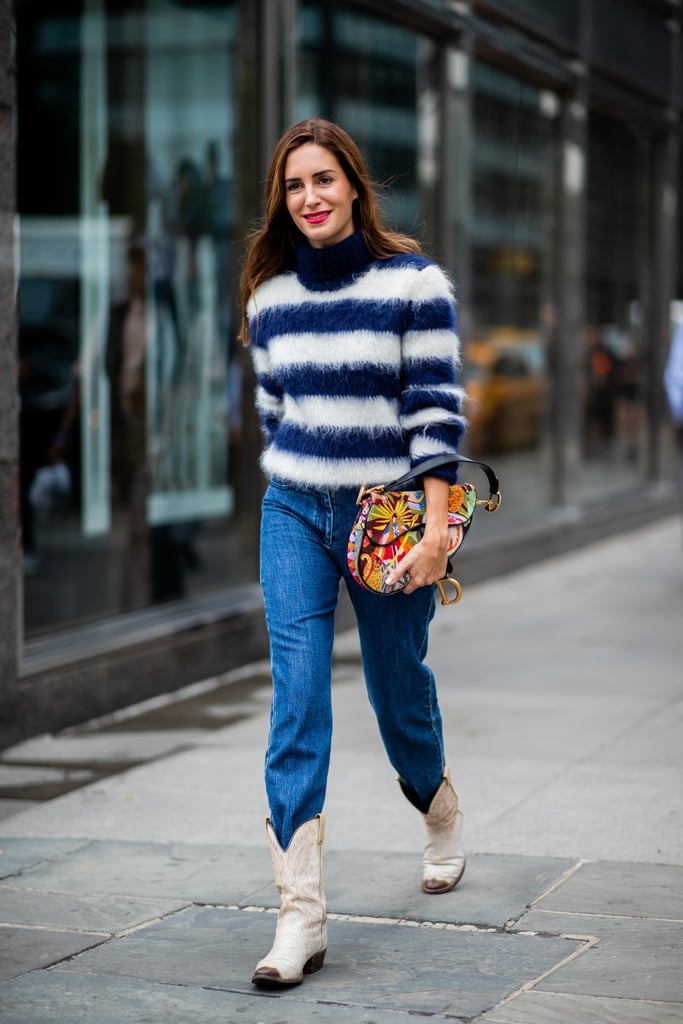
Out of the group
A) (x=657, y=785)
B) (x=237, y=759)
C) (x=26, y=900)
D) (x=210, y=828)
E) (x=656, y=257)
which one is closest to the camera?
(x=26, y=900)

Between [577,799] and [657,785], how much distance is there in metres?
0.35

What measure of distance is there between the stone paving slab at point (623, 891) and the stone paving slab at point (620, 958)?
74 mm

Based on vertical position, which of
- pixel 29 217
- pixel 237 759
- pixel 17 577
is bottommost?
pixel 237 759

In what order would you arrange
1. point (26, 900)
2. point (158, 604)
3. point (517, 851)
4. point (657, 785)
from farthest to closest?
point (158, 604) < point (657, 785) < point (517, 851) < point (26, 900)

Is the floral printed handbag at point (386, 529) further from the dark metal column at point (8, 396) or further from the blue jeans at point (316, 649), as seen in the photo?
the dark metal column at point (8, 396)

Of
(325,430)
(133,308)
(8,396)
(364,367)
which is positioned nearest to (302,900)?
(325,430)

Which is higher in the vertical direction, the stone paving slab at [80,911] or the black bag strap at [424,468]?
the black bag strap at [424,468]

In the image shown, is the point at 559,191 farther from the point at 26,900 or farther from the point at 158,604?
the point at 26,900

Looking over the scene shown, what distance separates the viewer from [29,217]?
32.3 ft

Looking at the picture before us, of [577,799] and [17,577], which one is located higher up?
[17,577]

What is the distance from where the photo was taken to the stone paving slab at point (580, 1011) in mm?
3527

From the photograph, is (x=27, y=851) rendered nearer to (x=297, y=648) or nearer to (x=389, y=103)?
(x=297, y=648)

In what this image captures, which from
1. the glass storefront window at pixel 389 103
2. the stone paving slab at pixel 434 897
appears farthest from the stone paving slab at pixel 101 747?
the glass storefront window at pixel 389 103

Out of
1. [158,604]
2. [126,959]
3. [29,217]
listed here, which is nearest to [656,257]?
[29,217]
